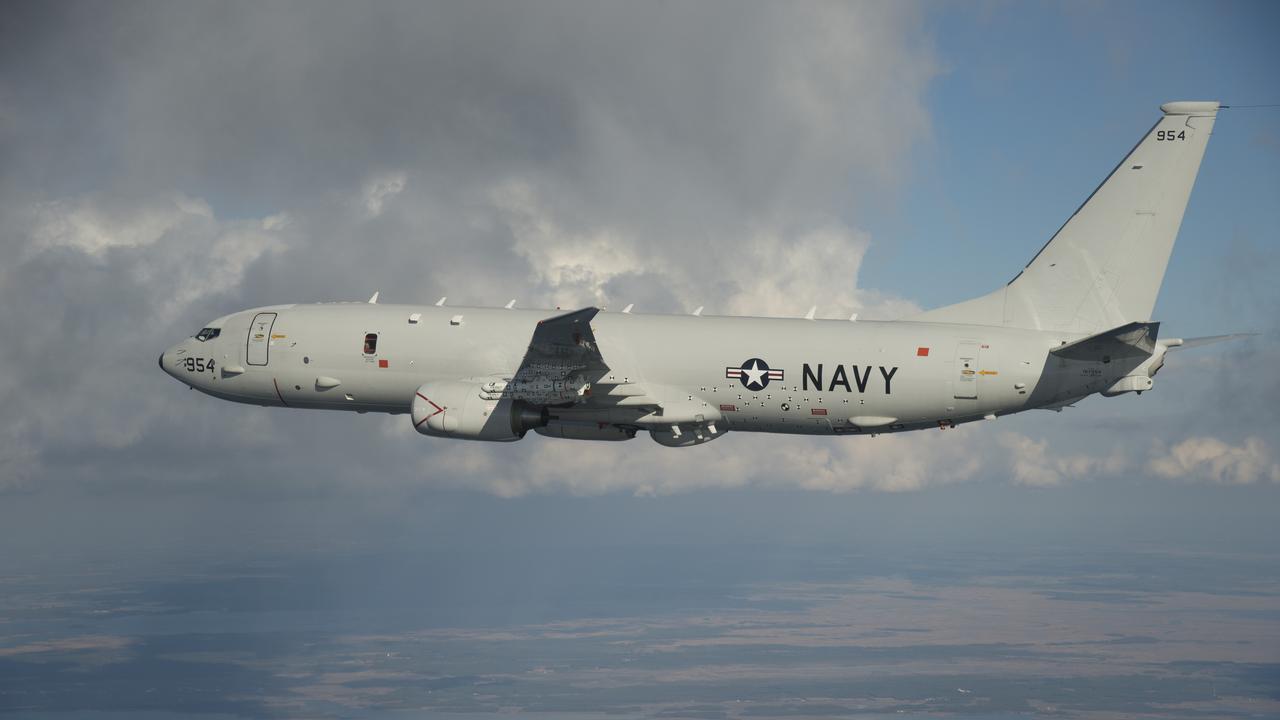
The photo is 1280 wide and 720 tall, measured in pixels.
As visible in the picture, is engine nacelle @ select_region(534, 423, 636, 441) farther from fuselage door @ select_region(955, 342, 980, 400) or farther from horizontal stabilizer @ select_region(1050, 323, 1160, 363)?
horizontal stabilizer @ select_region(1050, 323, 1160, 363)

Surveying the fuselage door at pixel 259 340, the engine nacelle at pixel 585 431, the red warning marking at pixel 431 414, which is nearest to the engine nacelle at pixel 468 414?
the red warning marking at pixel 431 414

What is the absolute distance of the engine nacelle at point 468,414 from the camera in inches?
1601

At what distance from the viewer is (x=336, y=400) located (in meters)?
44.1

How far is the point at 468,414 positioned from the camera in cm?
4066

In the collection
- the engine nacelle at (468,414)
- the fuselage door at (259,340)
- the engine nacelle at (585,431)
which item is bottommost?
the engine nacelle at (585,431)

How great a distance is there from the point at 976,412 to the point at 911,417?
2.32 m

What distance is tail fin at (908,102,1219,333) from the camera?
3869cm

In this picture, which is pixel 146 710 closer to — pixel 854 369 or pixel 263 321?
pixel 263 321

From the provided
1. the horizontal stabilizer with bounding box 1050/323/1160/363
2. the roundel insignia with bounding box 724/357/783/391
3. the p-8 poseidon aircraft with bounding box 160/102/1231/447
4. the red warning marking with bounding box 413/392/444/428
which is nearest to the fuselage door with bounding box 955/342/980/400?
the p-8 poseidon aircraft with bounding box 160/102/1231/447

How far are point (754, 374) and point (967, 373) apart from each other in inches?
302

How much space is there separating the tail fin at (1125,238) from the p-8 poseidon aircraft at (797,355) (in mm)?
52

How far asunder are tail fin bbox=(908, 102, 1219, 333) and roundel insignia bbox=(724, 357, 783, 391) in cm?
935

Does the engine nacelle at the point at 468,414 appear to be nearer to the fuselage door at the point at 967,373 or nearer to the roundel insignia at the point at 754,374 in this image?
the roundel insignia at the point at 754,374

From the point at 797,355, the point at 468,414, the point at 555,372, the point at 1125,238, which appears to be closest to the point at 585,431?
the point at 555,372
